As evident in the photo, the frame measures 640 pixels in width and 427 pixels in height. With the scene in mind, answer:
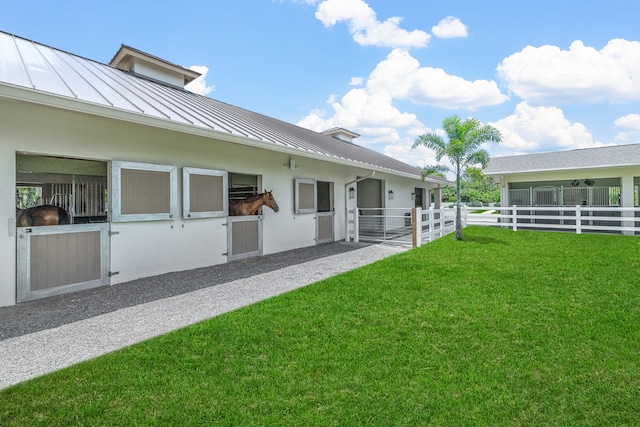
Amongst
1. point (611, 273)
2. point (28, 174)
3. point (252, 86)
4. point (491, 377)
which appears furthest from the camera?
point (252, 86)

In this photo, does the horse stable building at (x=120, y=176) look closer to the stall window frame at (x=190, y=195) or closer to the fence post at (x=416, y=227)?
the stall window frame at (x=190, y=195)

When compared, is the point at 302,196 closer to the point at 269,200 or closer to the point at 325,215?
the point at 325,215

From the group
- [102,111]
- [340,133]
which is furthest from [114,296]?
[340,133]

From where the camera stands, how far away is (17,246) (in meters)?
4.10

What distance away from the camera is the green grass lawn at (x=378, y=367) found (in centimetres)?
195

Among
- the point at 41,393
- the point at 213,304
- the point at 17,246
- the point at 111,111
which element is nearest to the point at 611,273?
the point at 213,304

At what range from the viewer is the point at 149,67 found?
825 centimetres

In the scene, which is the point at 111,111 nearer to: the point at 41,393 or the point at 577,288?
the point at 41,393

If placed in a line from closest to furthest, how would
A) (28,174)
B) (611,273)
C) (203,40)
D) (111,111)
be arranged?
(111,111), (611,273), (28,174), (203,40)

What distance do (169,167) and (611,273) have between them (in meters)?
7.66

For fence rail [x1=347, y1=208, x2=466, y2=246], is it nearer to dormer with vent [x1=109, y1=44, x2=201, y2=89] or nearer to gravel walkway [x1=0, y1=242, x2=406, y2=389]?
gravel walkway [x1=0, y1=242, x2=406, y2=389]

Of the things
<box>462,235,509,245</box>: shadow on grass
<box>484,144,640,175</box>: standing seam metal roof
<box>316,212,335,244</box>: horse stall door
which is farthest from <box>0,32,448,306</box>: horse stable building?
<box>484,144,640,175</box>: standing seam metal roof

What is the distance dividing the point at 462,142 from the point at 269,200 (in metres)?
6.05

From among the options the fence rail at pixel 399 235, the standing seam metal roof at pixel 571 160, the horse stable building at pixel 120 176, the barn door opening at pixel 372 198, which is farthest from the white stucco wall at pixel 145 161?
the standing seam metal roof at pixel 571 160
